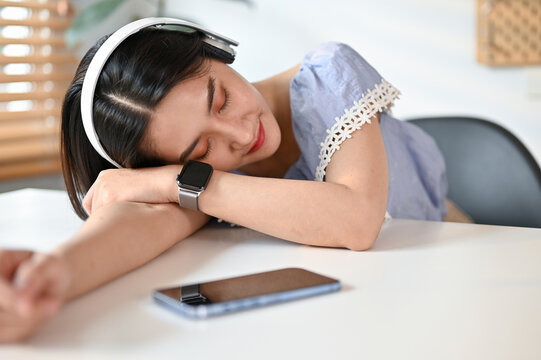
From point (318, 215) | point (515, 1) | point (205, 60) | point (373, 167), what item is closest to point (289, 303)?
point (318, 215)

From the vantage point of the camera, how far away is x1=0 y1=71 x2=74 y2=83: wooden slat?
2.64 meters

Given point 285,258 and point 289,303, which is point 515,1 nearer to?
point 285,258

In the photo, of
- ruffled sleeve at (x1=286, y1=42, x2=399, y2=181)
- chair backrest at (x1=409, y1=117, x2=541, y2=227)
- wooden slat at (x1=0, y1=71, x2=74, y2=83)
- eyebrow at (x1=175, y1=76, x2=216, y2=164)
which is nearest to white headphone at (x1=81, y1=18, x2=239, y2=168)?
eyebrow at (x1=175, y1=76, x2=216, y2=164)

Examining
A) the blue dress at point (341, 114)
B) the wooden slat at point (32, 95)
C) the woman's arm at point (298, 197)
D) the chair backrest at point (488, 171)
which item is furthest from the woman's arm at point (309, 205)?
the wooden slat at point (32, 95)

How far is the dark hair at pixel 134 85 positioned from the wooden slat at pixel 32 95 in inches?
66.7

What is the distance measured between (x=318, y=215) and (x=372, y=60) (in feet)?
7.53

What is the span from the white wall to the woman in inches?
70.4

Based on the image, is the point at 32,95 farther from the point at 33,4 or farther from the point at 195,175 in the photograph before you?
the point at 195,175

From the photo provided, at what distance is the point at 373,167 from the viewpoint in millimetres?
1034

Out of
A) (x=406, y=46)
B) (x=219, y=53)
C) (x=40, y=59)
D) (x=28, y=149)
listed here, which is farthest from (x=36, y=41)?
(x=219, y=53)

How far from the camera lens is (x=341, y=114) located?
1.12 metres

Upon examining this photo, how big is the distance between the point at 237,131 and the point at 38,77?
2.06m

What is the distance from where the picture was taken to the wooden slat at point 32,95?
266 cm

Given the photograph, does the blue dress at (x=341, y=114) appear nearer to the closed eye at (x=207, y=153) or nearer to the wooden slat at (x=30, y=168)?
the closed eye at (x=207, y=153)
